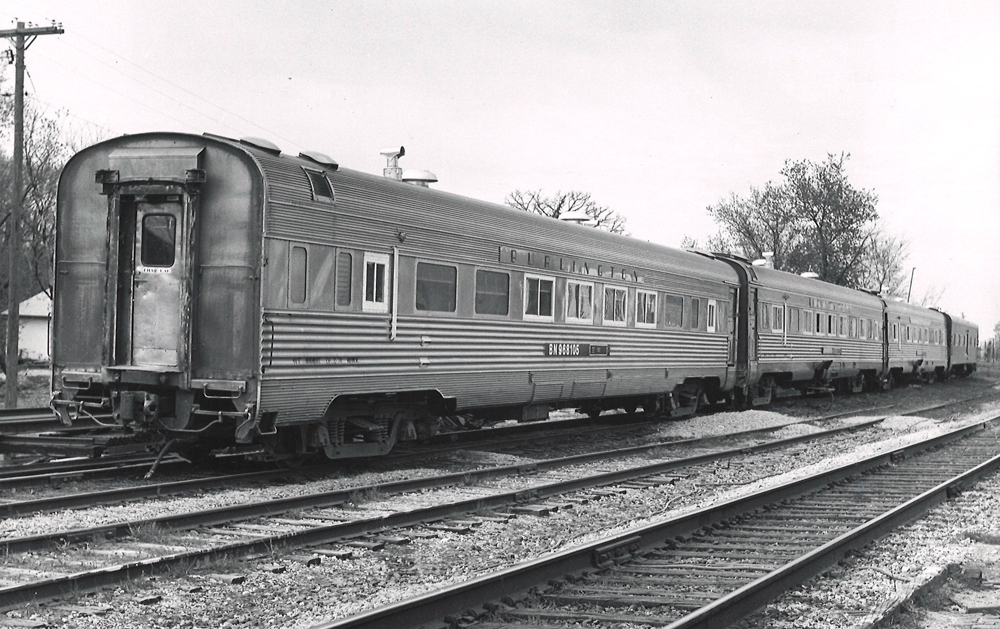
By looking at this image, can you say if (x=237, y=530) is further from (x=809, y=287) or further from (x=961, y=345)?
(x=961, y=345)

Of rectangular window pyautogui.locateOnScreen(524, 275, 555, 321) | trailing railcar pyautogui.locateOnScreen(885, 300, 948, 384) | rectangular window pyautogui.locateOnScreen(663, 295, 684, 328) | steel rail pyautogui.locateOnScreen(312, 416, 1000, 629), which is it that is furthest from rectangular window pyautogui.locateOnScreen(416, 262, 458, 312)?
trailing railcar pyautogui.locateOnScreen(885, 300, 948, 384)

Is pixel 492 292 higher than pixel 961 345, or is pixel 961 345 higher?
pixel 492 292

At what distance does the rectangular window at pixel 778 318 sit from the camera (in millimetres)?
24266

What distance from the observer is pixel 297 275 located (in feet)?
34.6

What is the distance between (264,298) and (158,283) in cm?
135

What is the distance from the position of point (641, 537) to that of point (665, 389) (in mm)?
11430

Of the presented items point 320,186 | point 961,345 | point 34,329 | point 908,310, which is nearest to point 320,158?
point 320,186

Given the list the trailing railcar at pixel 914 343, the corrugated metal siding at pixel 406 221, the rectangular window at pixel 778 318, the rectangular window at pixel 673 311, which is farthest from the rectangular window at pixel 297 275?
the trailing railcar at pixel 914 343

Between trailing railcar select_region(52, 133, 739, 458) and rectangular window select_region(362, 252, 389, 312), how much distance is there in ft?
0.07

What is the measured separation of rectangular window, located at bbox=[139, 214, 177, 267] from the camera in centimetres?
1070

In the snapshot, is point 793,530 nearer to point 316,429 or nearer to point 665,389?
point 316,429

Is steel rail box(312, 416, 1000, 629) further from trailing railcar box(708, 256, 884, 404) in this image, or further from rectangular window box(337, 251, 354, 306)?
trailing railcar box(708, 256, 884, 404)

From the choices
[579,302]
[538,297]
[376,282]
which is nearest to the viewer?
[376,282]

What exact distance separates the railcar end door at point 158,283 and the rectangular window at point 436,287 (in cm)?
286
